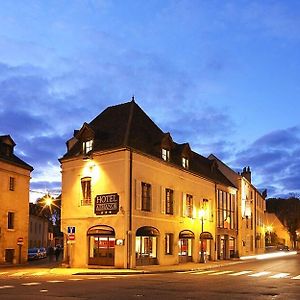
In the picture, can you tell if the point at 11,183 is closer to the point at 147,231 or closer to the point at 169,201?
the point at 169,201

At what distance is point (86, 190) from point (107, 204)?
2.69m

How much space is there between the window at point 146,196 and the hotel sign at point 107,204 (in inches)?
95.5

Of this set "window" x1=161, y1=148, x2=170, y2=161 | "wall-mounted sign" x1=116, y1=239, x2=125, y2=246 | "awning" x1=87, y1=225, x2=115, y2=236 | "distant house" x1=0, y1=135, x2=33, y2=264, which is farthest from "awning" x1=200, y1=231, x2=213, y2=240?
"distant house" x1=0, y1=135, x2=33, y2=264

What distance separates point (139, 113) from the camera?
137 ft

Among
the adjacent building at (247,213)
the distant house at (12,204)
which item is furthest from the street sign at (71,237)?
the adjacent building at (247,213)

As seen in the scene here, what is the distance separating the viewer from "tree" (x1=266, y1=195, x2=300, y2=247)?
4377 inches

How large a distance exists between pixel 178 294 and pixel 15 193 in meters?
33.5

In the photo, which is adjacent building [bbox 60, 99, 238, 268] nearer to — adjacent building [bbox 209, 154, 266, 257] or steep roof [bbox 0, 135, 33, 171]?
steep roof [bbox 0, 135, 33, 171]

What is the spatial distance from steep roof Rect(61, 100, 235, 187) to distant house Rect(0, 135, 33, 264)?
311 inches

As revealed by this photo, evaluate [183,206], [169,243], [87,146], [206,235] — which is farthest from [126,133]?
[206,235]

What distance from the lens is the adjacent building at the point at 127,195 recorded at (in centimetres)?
3581

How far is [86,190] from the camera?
38.2m

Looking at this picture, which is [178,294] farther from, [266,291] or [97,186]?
[97,186]

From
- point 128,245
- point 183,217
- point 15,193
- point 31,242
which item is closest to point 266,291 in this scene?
point 128,245
